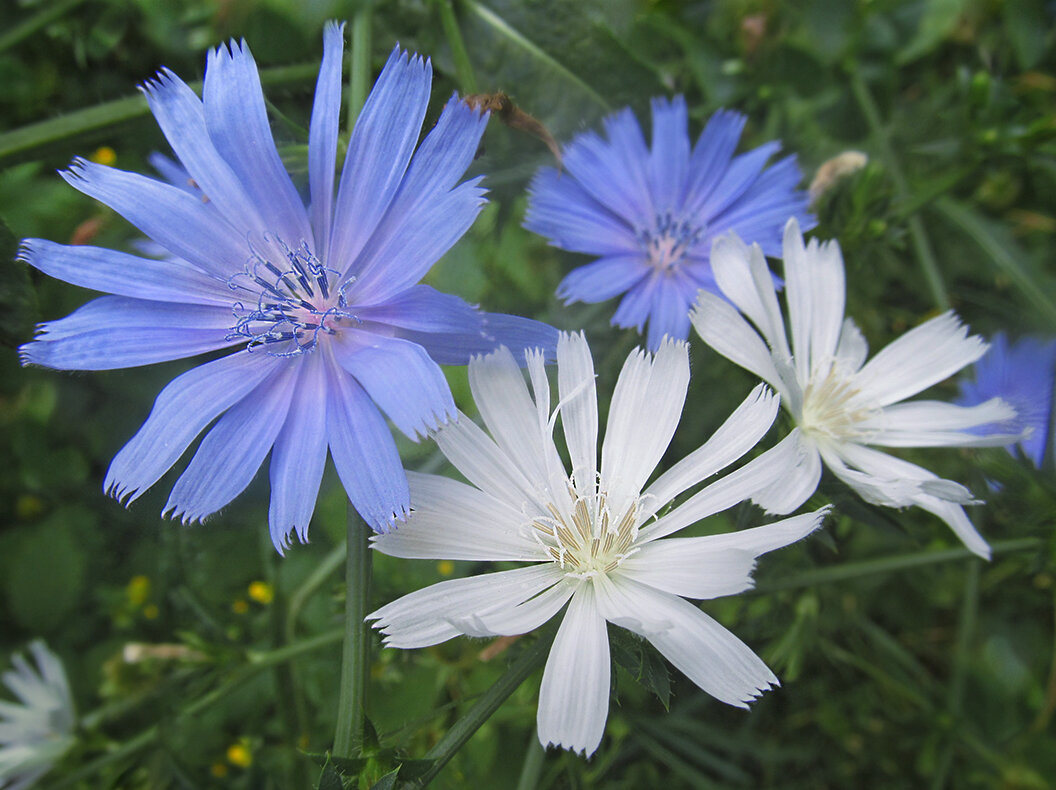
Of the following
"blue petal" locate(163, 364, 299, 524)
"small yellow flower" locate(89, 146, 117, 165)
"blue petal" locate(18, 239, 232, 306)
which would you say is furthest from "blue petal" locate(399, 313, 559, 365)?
"small yellow flower" locate(89, 146, 117, 165)

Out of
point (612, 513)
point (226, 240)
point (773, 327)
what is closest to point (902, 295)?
point (773, 327)

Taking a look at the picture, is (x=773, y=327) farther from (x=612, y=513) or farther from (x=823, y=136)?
(x=823, y=136)

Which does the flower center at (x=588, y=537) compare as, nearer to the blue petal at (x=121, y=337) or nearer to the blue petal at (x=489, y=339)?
the blue petal at (x=489, y=339)

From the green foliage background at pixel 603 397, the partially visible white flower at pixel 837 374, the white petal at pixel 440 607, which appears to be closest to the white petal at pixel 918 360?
the partially visible white flower at pixel 837 374

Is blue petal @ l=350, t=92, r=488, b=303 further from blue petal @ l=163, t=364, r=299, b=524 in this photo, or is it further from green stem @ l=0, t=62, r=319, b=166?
green stem @ l=0, t=62, r=319, b=166

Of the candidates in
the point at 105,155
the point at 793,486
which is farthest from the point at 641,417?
the point at 105,155

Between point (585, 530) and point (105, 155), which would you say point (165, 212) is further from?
point (105, 155)
